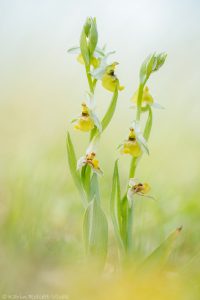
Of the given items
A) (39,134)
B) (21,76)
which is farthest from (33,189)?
(21,76)

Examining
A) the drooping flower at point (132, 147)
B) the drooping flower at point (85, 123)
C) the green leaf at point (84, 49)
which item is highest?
the green leaf at point (84, 49)

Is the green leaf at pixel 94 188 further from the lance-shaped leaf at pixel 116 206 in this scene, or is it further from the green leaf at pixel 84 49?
the green leaf at pixel 84 49

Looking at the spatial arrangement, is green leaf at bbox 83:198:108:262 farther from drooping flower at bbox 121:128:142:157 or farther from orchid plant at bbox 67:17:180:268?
drooping flower at bbox 121:128:142:157

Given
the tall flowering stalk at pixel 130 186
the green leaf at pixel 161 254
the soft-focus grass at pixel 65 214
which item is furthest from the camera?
the tall flowering stalk at pixel 130 186

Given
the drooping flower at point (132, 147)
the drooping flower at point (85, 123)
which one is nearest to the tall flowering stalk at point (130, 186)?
the drooping flower at point (132, 147)

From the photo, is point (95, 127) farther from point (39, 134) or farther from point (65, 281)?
point (39, 134)

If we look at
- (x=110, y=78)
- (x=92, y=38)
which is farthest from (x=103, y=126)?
(x=92, y=38)

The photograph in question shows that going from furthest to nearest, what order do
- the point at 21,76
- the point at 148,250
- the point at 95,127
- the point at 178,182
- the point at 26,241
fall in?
the point at 21,76 → the point at 178,182 → the point at 148,250 → the point at 95,127 → the point at 26,241

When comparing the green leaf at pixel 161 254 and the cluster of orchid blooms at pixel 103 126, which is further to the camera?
the cluster of orchid blooms at pixel 103 126
